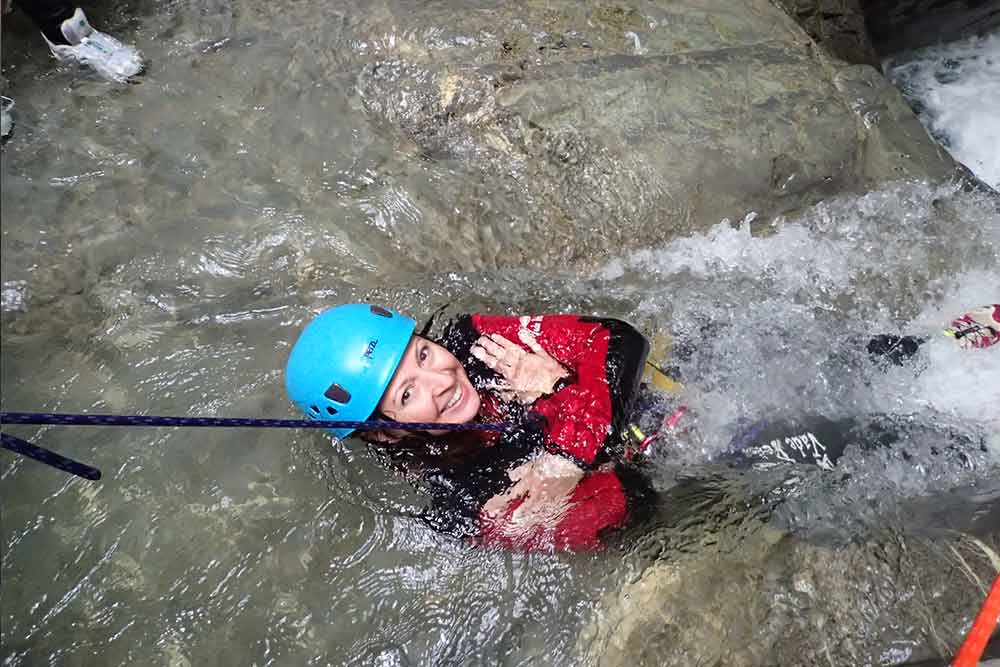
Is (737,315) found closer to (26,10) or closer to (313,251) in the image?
(313,251)

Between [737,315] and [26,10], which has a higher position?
[26,10]

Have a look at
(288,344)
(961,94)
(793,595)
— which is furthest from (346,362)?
(961,94)

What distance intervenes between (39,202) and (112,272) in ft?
1.79

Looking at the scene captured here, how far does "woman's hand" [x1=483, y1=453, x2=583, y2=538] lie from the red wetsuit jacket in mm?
24

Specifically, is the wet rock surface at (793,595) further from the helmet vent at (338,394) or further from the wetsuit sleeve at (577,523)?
the helmet vent at (338,394)

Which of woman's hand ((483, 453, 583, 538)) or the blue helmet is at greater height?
the blue helmet

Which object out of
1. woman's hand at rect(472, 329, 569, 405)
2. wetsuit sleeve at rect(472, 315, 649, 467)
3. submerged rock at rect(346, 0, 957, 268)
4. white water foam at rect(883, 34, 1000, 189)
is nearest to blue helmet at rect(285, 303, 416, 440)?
woman's hand at rect(472, 329, 569, 405)

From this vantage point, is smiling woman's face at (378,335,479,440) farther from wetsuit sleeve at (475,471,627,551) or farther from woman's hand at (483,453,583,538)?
wetsuit sleeve at (475,471,627,551)

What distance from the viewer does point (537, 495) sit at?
9.59ft

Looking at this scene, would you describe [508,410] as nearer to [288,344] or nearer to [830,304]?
[288,344]

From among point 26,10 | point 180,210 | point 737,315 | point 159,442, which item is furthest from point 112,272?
point 737,315

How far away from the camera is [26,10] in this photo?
13.6 ft

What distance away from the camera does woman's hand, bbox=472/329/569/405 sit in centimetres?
301

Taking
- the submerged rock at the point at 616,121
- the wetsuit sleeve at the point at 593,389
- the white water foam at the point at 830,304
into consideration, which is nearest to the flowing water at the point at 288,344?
the white water foam at the point at 830,304
